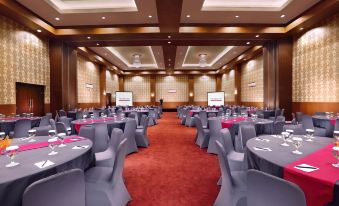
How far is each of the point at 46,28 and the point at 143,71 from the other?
12.5 meters

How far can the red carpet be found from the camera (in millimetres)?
2963

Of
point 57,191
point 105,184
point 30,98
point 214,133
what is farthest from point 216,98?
point 57,191

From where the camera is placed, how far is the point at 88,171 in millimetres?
2598

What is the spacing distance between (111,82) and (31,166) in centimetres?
1791

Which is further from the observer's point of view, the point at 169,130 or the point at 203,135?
the point at 169,130

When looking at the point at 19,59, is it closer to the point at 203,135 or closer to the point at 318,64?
the point at 203,135

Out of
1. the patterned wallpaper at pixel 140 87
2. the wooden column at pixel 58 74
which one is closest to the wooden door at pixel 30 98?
the wooden column at pixel 58 74

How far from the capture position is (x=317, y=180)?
151cm

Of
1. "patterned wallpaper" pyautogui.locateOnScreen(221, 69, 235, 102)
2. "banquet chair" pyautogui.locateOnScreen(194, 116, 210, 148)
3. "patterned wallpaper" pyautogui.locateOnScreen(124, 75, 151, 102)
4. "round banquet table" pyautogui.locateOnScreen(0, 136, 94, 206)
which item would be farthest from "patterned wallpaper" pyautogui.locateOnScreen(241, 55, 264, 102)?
"round banquet table" pyautogui.locateOnScreen(0, 136, 94, 206)

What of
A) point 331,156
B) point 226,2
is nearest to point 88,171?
point 331,156

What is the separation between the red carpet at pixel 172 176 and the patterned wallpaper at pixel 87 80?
28.9ft

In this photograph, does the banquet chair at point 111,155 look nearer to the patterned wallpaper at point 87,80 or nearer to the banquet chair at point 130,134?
the banquet chair at point 130,134

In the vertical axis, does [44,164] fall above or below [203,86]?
below

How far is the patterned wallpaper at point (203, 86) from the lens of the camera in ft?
72.0
